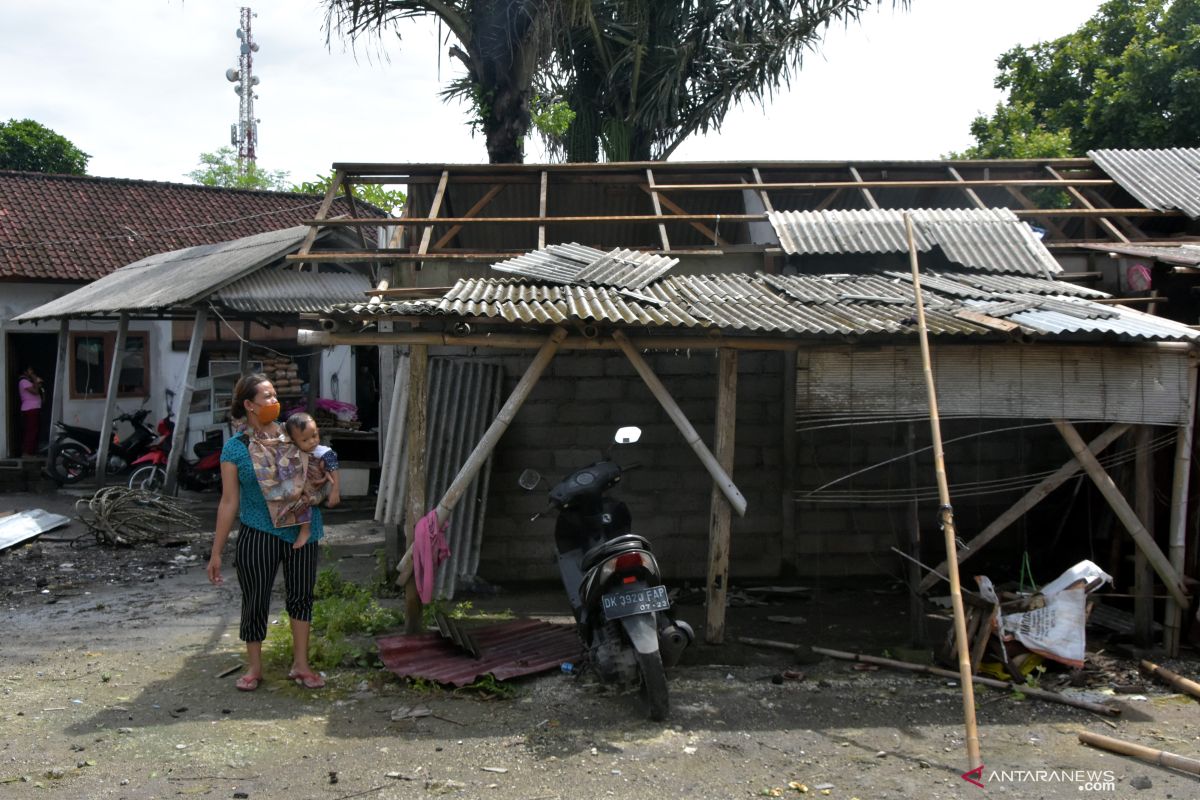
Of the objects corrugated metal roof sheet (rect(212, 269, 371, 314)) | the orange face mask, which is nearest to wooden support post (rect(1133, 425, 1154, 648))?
the orange face mask

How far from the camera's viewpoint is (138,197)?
21.1 m

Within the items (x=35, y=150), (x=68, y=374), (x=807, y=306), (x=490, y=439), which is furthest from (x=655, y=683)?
(x=35, y=150)

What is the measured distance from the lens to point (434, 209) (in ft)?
29.8

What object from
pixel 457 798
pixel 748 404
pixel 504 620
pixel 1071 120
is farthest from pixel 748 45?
pixel 457 798

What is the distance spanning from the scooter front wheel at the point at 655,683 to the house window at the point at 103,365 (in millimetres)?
15473

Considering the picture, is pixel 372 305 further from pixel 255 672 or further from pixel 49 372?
pixel 49 372

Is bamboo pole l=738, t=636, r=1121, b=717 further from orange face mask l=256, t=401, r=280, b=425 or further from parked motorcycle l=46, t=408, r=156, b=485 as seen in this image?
parked motorcycle l=46, t=408, r=156, b=485

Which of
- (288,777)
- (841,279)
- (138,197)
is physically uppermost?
(138,197)

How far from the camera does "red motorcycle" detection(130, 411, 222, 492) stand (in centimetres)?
1298

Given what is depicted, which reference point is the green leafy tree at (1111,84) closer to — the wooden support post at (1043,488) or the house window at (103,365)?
the wooden support post at (1043,488)

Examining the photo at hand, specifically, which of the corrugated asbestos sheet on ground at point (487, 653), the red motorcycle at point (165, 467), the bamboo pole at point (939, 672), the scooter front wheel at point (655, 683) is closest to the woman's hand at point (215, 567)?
the corrugated asbestos sheet on ground at point (487, 653)

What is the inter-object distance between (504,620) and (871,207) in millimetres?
5063

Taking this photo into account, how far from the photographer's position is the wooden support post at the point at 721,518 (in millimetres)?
6395

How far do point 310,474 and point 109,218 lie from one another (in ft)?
54.9
